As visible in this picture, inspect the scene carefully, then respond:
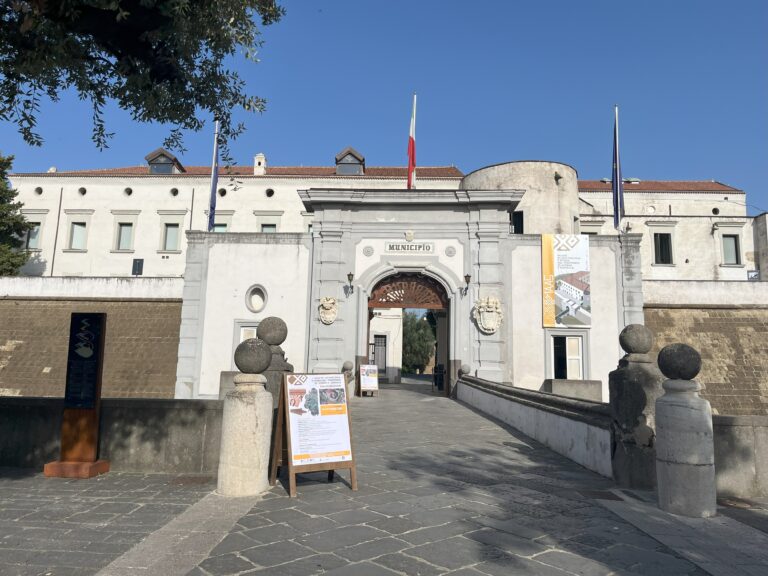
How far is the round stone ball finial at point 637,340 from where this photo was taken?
20.2 ft

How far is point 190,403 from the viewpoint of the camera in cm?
637

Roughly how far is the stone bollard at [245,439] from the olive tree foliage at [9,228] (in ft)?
94.5

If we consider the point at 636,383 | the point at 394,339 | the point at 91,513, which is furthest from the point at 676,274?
the point at 91,513

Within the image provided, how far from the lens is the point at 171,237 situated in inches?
1259

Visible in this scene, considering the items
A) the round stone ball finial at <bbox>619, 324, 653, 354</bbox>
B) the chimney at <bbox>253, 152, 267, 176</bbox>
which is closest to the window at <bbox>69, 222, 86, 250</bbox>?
A: the chimney at <bbox>253, 152, 267, 176</bbox>

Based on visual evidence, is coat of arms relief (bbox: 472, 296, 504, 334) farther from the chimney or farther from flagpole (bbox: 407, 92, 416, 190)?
the chimney

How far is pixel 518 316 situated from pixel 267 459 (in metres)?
14.2

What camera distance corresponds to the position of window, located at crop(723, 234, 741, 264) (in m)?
31.3

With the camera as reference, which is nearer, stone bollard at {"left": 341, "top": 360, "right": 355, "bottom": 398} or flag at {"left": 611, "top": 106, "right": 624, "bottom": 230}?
stone bollard at {"left": 341, "top": 360, "right": 355, "bottom": 398}

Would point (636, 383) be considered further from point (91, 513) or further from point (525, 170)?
point (525, 170)

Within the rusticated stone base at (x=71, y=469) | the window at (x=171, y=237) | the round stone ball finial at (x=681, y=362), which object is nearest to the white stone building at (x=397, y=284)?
the rusticated stone base at (x=71, y=469)

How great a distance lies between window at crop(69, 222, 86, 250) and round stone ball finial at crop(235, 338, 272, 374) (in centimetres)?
3158

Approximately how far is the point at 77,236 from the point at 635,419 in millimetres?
34550

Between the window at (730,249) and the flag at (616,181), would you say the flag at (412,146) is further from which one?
the window at (730,249)
